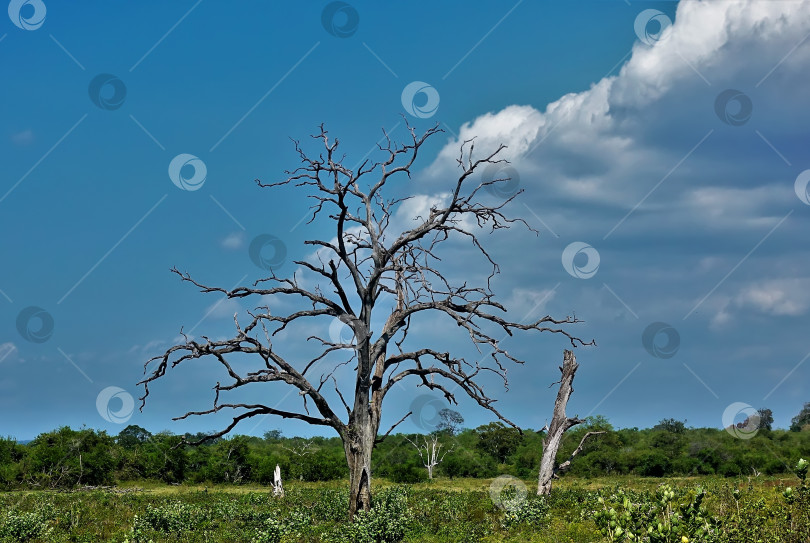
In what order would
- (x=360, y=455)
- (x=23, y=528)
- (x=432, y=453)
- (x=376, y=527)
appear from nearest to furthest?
Answer: (x=376, y=527), (x=360, y=455), (x=23, y=528), (x=432, y=453)

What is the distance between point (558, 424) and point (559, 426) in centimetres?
9

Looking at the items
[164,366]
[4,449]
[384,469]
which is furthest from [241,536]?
[384,469]

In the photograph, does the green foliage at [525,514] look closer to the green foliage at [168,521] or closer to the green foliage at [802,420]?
the green foliage at [168,521]

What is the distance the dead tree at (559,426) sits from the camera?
2744 centimetres

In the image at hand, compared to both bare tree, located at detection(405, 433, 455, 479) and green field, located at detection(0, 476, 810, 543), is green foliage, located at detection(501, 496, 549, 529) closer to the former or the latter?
green field, located at detection(0, 476, 810, 543)

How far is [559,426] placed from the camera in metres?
27.5

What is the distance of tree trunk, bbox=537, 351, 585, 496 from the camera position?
1080 inches

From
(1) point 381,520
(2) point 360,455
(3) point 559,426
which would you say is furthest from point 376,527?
(3) point 559,426

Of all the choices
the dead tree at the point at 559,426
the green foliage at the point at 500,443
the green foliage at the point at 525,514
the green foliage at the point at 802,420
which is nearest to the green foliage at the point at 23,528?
the green foliage at the point at 525,514

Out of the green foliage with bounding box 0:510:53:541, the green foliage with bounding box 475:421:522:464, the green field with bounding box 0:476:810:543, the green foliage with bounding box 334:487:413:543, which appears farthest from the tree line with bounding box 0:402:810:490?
the green foliage with bounding box 334:487:413:543

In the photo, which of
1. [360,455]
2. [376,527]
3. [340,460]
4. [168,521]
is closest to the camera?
[376,527]

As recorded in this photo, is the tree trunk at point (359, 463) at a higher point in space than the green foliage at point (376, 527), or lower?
higher

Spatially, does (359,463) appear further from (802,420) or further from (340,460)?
(802,420)

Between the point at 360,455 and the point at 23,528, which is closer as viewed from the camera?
the point at 360,455
